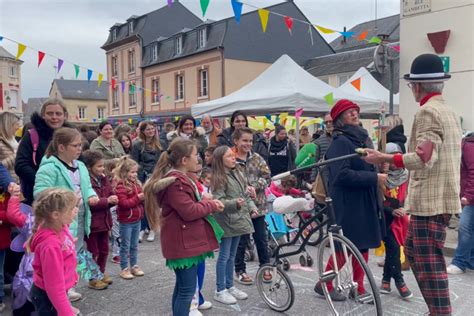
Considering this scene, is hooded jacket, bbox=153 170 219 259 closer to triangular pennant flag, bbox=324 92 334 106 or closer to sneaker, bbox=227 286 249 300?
sneaker, bbox=227 286 249 300

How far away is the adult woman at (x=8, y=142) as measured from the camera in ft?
15.0

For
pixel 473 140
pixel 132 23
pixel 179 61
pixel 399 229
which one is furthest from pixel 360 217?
pixel 132 23

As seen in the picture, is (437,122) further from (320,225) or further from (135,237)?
(135,237)

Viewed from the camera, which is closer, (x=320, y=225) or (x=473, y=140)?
(x=320, y=225)

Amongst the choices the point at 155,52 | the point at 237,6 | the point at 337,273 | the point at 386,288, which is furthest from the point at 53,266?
the point at 155,52

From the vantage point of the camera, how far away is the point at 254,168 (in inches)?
197

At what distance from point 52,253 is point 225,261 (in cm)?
193

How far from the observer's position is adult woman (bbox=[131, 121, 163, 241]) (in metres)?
7.48

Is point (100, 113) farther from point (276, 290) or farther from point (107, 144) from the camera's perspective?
point (276, 290)

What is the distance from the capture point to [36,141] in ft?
14.9

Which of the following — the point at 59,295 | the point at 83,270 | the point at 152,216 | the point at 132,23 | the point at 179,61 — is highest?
the point at 132,23

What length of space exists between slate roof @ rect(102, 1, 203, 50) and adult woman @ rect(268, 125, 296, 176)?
3467cm

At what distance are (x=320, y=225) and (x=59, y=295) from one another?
2140mm

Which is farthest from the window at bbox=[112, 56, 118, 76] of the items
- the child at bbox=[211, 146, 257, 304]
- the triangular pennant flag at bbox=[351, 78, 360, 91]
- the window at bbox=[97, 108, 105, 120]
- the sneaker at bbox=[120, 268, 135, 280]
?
the child at bbox=[211, 146, 257, 304]
